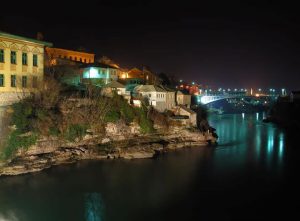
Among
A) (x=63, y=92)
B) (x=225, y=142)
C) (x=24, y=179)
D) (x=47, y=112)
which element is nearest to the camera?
(x=24, y=179)

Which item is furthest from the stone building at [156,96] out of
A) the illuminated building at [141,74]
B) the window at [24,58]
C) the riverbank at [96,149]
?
the window at [24,58]

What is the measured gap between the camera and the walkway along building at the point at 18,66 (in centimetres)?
2061

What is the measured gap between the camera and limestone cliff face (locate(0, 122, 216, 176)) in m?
19.6

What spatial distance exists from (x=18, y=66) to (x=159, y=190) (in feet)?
44.7

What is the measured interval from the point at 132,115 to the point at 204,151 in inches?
288

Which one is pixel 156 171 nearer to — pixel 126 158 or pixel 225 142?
pixel 126 158

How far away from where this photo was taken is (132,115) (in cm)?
2720

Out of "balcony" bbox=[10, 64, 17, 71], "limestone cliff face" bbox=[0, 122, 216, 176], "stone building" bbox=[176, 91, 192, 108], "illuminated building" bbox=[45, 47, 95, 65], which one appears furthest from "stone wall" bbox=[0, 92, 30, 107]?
"stone building" bbox=[176, 91, 192, 108]

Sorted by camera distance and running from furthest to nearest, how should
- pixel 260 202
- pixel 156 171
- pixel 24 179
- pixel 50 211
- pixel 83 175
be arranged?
pixel 156 171
pixel 83 175
pixel 24 179
pixel 260 202
pixel 50 211

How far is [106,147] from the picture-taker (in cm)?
2420

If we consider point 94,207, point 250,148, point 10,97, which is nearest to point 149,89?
point 250,148

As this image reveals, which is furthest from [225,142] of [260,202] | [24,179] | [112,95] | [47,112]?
[24,179]

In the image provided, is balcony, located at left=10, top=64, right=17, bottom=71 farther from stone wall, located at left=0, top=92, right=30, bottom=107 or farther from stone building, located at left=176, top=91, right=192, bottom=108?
stone building, located at left=176, top=91, right=192, bottom=108

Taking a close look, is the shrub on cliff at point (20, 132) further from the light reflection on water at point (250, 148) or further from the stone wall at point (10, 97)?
the light reflection on water at point (250, 148)
